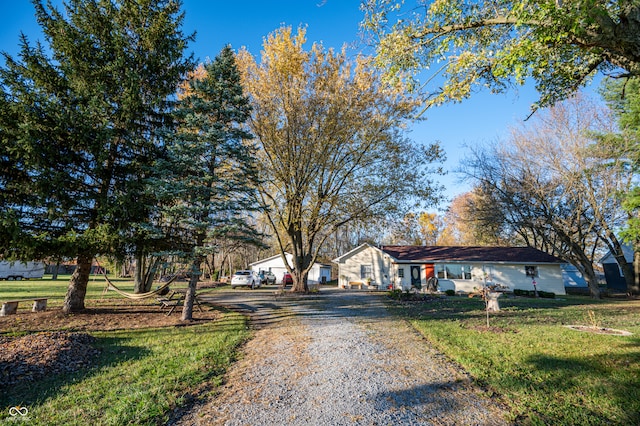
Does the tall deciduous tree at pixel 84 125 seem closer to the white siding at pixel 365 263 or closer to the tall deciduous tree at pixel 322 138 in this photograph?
the tall deciduous tree at pixel 322 138

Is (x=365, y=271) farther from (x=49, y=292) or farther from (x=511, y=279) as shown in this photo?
(x=49, y=292)

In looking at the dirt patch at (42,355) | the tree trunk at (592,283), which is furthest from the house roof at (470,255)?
the dirt patch at (42,355)

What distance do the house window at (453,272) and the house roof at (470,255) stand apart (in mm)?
487

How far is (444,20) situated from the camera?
5.83m

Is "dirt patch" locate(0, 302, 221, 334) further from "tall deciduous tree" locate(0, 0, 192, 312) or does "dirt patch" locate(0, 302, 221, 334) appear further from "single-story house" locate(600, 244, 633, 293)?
"single-story house" locate(600, 244, 633, 293)

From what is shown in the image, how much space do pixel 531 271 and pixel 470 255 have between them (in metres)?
4.22

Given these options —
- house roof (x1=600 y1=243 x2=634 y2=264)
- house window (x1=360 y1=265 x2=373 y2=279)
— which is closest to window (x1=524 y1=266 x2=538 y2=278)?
house roof (x1=600 y1=243 x2=634 y2=264)

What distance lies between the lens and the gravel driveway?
11.3 feet

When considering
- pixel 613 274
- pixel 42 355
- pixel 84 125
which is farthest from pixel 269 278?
pixel 613 274

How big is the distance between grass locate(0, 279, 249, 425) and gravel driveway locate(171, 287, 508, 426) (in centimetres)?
41

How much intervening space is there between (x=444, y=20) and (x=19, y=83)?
11.4 metres

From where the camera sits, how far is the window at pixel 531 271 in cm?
2208

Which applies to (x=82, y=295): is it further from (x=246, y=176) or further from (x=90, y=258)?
(x=246, y=176)

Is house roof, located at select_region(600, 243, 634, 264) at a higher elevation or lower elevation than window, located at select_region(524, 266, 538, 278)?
higher
